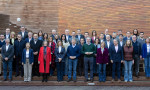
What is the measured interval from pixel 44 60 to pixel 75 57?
1.29 meters

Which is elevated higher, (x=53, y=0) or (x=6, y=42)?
(x=53, y=0)

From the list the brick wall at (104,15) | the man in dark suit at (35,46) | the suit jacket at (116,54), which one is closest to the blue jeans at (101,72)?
the suit jacket at (116,54)

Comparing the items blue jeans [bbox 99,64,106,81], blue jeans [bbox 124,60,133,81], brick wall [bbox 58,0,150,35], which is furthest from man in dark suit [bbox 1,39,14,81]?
blue jeans [bbox 124,60,133,81]

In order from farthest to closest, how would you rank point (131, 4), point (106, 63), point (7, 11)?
point (7, 11) → point (131, 4) → point (106, 63)

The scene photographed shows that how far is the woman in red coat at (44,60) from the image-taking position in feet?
22.1

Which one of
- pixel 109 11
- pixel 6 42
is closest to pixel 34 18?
pixel 6 42

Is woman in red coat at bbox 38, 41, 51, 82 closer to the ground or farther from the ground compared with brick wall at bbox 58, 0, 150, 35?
closer to the ground

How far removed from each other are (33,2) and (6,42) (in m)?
4.57

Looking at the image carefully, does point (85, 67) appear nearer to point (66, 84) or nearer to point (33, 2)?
point (66, 84)

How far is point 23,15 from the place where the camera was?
1073 centimetres

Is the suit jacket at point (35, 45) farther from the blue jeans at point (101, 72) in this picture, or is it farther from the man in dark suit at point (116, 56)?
the man in dark suit at point (116, 56)

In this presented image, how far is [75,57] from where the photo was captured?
6781 mm

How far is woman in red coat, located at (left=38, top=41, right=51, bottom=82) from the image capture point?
6730mm

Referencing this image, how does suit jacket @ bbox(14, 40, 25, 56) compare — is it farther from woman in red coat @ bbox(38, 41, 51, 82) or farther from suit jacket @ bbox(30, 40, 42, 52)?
woman in red coat @ bbox(38, 41, 51, 82)
